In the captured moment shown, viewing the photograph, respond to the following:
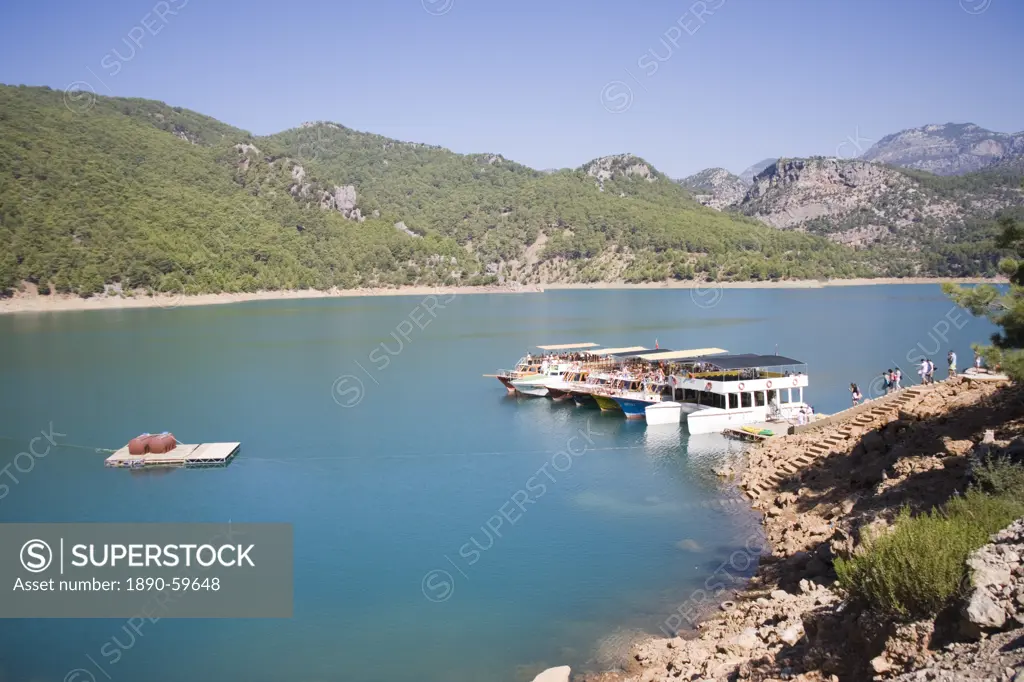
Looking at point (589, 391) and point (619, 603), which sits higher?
point (589, 391)

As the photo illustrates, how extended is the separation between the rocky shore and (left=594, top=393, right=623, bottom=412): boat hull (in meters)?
11.4

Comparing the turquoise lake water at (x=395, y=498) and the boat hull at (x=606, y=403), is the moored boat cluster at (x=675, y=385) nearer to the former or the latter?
the boat hull at (x=606, y=403)

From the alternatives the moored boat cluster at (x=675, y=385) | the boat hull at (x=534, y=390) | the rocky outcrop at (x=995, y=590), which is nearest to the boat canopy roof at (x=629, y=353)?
the moored boat cluster at (x=675, y=385)

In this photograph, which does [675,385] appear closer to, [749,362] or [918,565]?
[749,362]

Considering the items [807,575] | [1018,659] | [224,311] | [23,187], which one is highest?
[23,187]

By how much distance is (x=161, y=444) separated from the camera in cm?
3366

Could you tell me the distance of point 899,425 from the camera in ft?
77.0

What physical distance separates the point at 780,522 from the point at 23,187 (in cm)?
15058

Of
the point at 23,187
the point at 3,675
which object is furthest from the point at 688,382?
the point at 23,187

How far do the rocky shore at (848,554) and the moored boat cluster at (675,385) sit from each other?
17.0 feet

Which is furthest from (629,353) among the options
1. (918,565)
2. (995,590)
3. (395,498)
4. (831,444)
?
(995,590)

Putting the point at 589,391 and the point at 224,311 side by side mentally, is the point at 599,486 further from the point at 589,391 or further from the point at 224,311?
the point at 224,311

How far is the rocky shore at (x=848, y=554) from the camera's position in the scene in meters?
8.81

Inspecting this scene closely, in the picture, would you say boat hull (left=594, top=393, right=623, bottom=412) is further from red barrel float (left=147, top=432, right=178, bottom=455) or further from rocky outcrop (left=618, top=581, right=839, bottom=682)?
rocky outcrop (left=618, top=581, right=839, bottom=682)
